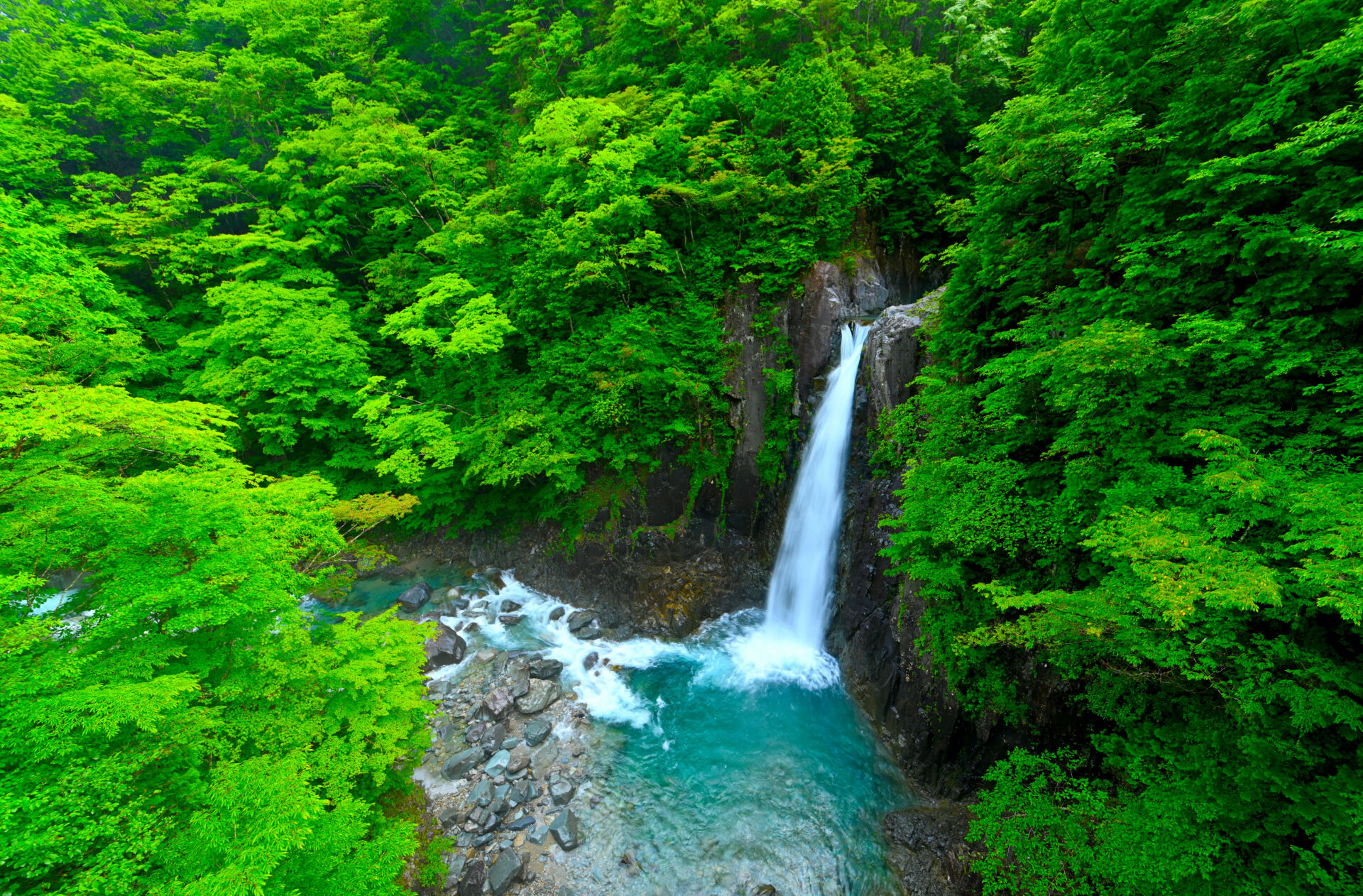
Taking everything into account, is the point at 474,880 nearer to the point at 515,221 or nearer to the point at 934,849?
the point at 934,849

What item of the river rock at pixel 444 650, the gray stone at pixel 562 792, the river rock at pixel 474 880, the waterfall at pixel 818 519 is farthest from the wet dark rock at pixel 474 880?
the waterfall at pixel 818 519

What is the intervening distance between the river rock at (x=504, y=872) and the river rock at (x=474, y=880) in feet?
0.33

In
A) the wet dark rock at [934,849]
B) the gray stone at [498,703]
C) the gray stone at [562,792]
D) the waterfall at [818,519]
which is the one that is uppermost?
the waterfall at [818,519]

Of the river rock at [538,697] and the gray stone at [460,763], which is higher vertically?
the river rock at [538,697]

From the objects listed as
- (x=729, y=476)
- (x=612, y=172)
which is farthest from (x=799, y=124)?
(x=729, y=476)

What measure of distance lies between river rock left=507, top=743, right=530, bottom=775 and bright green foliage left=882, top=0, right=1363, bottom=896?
7.72 meters

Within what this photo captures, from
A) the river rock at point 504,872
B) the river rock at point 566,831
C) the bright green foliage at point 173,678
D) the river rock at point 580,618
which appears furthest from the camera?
the river rock at point 580,618

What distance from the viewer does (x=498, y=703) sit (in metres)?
10.2

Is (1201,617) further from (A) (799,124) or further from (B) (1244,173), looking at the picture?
(A) (799,124)

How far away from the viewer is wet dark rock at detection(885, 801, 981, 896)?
648 centimetres

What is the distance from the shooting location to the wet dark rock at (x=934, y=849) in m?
6.48

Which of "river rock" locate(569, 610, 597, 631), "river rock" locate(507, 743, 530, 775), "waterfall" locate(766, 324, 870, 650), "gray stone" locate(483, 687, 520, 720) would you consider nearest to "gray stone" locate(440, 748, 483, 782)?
"river rock" locate(507, 743, 530, 775)

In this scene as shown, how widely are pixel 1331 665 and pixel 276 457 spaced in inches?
882

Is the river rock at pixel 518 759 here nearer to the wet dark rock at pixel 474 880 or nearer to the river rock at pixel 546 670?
the wet dark rock at pixel 474 880
